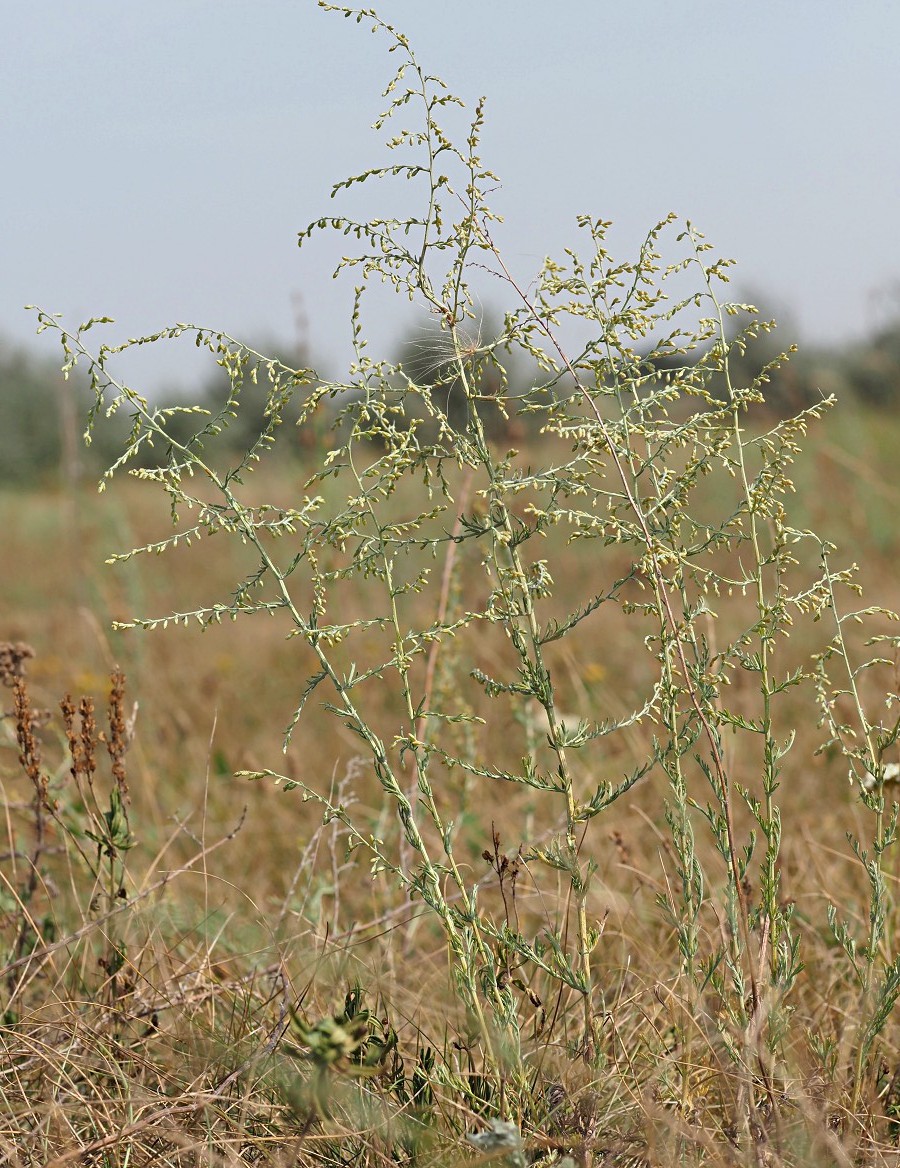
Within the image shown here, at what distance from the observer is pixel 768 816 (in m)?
1.65

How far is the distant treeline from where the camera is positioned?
3.10 meters

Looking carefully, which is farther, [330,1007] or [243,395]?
[243,395]

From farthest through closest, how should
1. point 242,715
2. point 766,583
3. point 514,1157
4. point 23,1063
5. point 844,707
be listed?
1. point 766,583
2. point 242,715
3. point 844,707
4. point 23,1063
5. point 514,1157

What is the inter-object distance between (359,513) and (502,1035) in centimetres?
72

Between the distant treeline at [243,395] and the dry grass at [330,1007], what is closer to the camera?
the dry grass at [330,1007]

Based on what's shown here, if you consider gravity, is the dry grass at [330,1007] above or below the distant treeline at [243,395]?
below

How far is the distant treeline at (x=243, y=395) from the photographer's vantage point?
310 centimetres

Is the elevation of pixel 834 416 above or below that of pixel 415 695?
above

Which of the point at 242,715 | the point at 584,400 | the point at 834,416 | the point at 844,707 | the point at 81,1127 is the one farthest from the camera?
the point at 834,416

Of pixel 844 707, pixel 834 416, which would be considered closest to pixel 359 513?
pixel 844 707

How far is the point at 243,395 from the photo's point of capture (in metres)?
27.8

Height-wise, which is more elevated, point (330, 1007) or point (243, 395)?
point (243, 395)

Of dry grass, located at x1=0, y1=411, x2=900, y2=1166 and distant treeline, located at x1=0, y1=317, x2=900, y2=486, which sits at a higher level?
distant treeline, located at x1=0, y1=317, x2=900, y2=486

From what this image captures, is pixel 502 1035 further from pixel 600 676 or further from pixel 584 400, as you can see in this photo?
pixel 600 676
